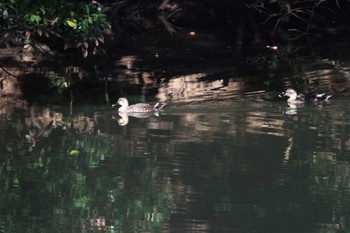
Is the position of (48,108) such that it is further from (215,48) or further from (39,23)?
(215,48)

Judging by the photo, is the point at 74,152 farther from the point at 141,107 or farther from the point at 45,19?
the point at 141,107

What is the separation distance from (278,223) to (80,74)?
1007 centimetres

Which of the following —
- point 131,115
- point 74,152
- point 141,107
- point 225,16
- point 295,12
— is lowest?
point 74,152

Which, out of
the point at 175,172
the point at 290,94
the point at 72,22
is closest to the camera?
the point at 175,172

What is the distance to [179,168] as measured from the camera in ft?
28.3

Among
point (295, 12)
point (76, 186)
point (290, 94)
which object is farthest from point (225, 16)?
point (76, 186)

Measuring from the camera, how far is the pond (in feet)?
23.0

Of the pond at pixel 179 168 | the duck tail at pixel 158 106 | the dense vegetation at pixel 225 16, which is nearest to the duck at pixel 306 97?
the pond at pixel 179 168

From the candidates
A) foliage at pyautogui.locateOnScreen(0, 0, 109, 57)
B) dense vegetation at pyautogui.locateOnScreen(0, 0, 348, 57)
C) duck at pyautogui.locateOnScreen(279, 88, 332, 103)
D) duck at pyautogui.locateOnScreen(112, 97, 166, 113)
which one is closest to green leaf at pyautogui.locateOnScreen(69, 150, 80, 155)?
foliage at pyautogui.locateOnScreen(0, 0, 109, 57)

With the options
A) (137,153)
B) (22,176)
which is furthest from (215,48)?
(22,176)

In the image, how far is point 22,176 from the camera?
8328 mm

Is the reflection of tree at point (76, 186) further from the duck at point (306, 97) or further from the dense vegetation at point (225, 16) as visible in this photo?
the dense vegetation at point (225, 16)

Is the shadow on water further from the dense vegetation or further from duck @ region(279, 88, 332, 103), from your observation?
the dense vegetation

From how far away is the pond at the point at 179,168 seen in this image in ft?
23.0
